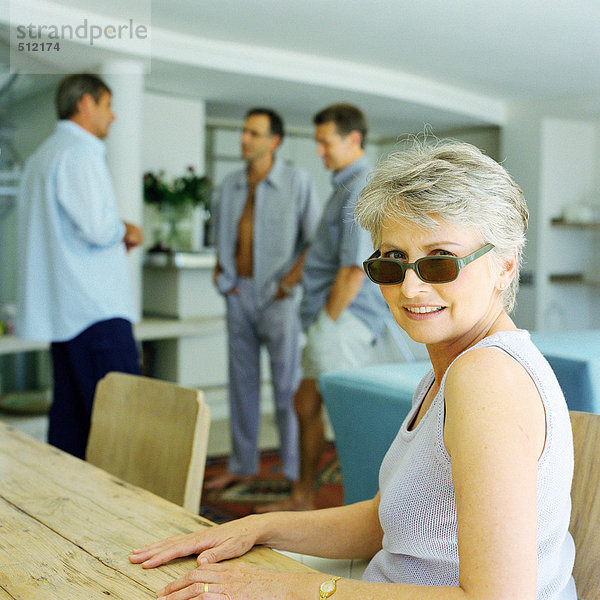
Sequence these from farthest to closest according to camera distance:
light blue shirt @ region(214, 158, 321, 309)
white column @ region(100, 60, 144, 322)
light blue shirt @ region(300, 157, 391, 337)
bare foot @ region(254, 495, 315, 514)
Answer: white column @ region(100, 60, 144, 322) < light blue shirt @ region(214, 158, 321, 309) < bare foot @ region(254, 495, 315, 514) < light blue shirt @ region(300, 157, 391, 337)

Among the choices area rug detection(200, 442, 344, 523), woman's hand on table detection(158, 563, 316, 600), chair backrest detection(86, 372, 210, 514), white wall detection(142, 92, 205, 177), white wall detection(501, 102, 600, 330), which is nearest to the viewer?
woman's hand on table detection(158, 563, 316, 600)

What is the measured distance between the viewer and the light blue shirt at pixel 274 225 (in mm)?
3592

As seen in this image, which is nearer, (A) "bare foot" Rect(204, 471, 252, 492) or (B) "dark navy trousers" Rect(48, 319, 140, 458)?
(B) "dark navy trousers" Rect(48, 319, 140, 458)

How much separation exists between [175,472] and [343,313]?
162 cm

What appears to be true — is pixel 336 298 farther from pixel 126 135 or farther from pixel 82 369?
pixel 126 135

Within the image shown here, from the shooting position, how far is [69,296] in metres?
2.82

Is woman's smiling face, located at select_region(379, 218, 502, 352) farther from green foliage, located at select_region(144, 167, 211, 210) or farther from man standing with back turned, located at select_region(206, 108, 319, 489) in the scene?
green foliage, located at select_region(144, 167, 211, 210)

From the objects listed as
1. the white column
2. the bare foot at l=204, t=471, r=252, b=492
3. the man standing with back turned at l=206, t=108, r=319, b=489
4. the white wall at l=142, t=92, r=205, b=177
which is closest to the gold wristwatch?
the man standing with back turned at l=206, t=108, r=319, b=489

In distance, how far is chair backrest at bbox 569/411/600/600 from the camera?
1177 millimetres

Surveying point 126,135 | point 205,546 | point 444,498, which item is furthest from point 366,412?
point 126,135

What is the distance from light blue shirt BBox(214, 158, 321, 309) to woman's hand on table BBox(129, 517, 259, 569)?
2513 mm

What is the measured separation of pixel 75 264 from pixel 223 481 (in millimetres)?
1391

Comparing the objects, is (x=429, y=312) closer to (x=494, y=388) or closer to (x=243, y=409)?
(x=494, y=388)

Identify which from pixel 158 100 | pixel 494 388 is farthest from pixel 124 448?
pixel 158 100
